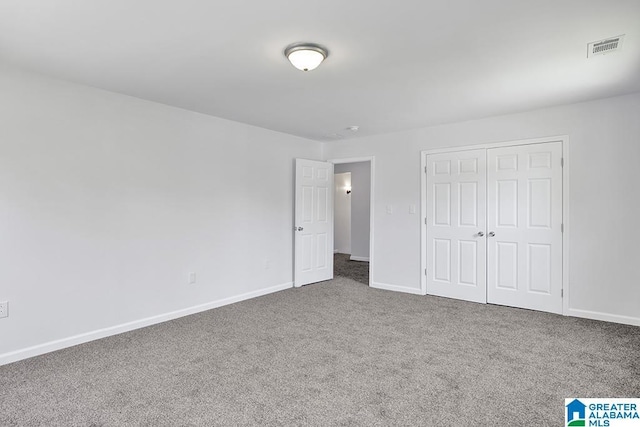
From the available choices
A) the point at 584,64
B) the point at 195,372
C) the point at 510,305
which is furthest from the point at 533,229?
the point at 195,372

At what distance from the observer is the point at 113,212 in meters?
3.51

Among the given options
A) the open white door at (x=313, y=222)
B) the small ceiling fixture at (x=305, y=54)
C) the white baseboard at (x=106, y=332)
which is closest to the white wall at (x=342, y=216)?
the open white door at (x=313, y=222)

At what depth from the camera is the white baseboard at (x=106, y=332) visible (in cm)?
293

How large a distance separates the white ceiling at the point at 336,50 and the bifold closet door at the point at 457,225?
38.5 inches

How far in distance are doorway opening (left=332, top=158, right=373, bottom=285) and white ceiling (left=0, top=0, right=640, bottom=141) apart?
3.75 meters

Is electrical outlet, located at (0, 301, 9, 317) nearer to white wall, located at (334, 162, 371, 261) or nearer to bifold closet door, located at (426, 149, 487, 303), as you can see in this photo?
bifold closet door, located at (426, 149, 487, 303)

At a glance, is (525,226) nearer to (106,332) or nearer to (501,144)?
(501,144)

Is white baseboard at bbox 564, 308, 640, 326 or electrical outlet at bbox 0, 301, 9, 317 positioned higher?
electrical outlet at bbox 0, 301, 9, 317

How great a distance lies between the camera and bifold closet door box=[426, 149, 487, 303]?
4.62m

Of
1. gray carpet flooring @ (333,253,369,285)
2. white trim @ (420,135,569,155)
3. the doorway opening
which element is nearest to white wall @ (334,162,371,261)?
the doorway opening

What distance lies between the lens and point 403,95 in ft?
11.8

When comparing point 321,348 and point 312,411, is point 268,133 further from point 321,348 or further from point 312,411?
point 312,411

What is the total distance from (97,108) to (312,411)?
10.8 ft

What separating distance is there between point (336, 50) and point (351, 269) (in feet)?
17.0
